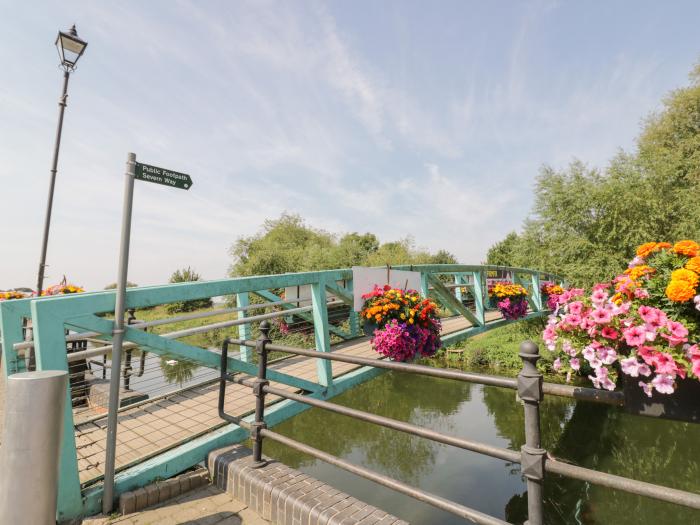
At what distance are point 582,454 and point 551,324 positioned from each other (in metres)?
7.01

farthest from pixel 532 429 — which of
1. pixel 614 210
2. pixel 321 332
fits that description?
pixel 614 210

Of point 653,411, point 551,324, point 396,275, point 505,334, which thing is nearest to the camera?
point 653,411

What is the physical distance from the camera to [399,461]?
6.30m

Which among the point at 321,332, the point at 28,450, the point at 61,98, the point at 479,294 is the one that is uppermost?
the point at 61,98

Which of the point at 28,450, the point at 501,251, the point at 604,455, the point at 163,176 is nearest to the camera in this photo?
the point at 28,450

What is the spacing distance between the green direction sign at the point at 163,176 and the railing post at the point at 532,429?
7.60ft

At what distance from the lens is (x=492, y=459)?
649 centimetres

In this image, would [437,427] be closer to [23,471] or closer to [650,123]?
[23,471]

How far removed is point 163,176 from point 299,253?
21707 mm

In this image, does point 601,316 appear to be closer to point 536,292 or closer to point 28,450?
point 28,450

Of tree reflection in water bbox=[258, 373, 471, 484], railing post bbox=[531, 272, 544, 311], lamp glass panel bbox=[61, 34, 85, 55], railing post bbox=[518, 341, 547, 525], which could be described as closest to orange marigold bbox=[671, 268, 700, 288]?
railing post bbox=[518, 341, 547, 525]

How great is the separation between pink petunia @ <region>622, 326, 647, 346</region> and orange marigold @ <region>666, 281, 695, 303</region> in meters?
0.15

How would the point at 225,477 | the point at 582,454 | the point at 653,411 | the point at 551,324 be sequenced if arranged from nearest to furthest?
the point at 653,411 → the point at 551,324 → the point at 225,477 → the point at 582,454

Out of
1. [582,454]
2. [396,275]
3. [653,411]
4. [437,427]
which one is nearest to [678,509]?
[582,454]
